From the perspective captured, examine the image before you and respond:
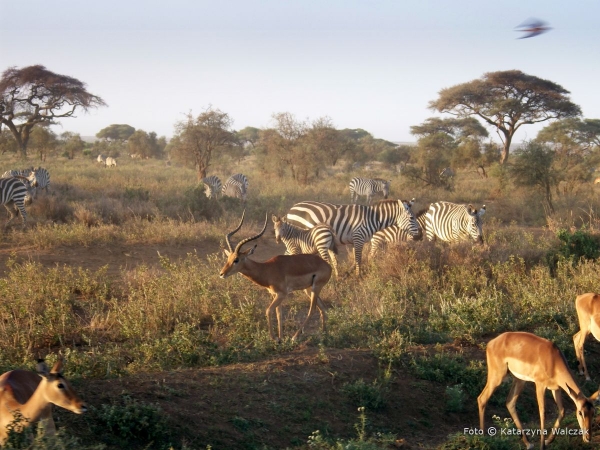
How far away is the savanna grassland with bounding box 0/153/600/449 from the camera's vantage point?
17.3 ft

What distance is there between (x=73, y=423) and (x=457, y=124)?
3366 cm

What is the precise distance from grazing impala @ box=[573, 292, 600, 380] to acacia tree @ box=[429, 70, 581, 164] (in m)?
23.8

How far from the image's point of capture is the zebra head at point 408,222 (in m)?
12.6

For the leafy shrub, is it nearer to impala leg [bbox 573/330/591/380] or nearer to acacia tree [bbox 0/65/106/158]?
impala leg [bbox 573/330/591/380]

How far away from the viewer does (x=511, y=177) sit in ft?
66.9

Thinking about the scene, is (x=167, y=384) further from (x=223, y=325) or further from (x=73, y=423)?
(x=223, y=325)

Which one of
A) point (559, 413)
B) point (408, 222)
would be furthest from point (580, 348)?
point (408, 222)

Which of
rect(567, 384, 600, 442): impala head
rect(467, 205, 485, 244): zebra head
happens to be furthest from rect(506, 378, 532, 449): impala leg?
rect(467, 205, 485, 244): zebra head

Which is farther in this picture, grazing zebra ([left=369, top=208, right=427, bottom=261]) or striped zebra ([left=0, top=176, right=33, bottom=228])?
striped zebra ([left=0, top=176, right=33, bottom=228])

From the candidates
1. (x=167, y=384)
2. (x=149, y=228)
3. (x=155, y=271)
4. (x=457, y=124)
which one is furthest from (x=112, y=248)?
(x=457, y=124)

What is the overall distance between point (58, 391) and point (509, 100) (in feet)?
96.0

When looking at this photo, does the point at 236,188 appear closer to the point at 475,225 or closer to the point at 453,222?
the point at 453,222

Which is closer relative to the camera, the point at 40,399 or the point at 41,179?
the point at 40,399

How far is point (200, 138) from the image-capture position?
27438mm
